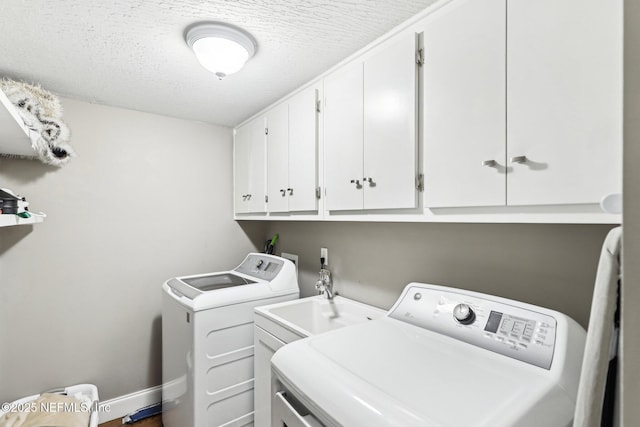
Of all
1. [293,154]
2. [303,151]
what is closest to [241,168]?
[293,154]

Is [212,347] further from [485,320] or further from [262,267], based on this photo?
[485,320]

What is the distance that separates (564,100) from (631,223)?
2.09ft

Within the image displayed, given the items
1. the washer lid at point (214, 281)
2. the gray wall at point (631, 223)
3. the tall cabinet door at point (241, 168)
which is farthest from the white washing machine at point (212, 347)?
the gray wall at point (631, 223)

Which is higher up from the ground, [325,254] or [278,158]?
[278,158]

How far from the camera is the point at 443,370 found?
2.88 feet

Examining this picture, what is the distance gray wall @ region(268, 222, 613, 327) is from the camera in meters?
1.05

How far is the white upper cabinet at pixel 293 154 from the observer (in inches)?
67.8

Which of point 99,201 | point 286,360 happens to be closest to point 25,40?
point 99,201

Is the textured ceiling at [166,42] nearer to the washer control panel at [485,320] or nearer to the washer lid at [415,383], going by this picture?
the washer control panel at [485,320]

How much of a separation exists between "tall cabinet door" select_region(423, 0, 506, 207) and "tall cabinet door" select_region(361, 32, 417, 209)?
0.06 meters

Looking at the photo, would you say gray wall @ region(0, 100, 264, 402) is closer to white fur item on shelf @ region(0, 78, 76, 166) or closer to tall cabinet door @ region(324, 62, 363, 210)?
white fur item on shelf @ region(0, 78, 76, 166)

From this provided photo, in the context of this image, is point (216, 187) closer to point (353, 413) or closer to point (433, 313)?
point (433, 313)

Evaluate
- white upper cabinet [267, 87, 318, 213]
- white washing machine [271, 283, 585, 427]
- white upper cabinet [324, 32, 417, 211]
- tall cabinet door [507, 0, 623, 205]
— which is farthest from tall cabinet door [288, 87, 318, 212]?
tall cabinet door [507, 0, 623, 205]

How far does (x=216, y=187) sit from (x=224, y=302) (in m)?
1.21
